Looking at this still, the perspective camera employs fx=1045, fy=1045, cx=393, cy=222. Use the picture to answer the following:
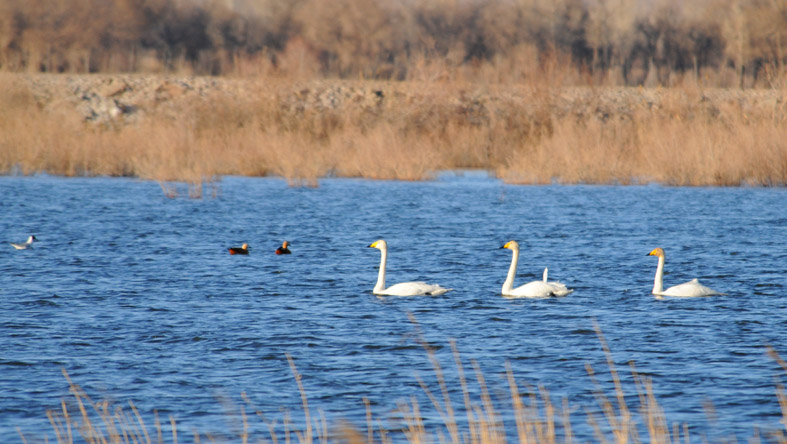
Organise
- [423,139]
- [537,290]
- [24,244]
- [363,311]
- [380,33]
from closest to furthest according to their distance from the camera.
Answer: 1. [363,311]
2. [537,290]
3. [24,244]
4. [423,139]
5. [380,33]

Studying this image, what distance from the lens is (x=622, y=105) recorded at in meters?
38.5

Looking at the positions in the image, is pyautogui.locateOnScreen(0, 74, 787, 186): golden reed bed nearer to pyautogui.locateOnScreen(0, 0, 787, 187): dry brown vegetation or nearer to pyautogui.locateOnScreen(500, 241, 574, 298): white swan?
pyautogui.locateOnScreen(0, 0, 787, 187): dry brown vegetation

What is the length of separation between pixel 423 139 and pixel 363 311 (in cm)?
1821

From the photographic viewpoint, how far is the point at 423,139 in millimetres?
29297

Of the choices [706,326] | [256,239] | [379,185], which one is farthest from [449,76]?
[706,326]

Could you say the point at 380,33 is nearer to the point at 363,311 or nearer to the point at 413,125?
the point at 413,125

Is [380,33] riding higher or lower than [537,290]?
higher

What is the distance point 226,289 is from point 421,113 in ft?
62.3

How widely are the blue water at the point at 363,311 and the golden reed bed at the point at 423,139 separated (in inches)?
124

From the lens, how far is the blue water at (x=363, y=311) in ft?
26.0

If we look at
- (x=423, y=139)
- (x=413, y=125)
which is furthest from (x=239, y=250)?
(x=413, y=125)

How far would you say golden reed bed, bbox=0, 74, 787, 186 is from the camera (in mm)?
25328

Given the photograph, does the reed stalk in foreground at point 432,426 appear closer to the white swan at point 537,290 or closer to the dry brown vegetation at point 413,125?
the white swan at point 537,290

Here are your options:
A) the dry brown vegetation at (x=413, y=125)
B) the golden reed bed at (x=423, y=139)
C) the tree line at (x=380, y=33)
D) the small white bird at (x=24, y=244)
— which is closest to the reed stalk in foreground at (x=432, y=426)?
the small white bird at (x=24, y=244)
